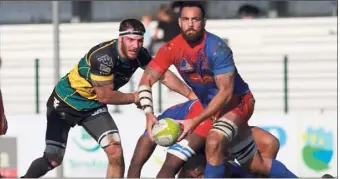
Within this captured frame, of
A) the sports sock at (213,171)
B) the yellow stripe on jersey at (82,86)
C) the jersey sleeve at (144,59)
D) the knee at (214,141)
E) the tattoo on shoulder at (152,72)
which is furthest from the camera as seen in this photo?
the yellow stripe on jersey at (82,86)

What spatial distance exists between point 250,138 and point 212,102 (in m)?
0.98

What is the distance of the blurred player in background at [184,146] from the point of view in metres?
9.94

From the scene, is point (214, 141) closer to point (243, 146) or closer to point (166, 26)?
point (243, 146)

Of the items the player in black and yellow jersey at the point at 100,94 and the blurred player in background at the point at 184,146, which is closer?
the blurred player in background at the point at 184,146

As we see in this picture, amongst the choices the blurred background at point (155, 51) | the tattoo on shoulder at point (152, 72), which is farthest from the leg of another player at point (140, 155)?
the blurred background at point (155, 51)

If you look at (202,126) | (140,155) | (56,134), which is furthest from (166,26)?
(202,126)

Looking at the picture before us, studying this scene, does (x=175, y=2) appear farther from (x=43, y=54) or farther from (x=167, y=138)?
(x=167, y=138)

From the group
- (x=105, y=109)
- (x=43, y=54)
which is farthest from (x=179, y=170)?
(x=43, y=54)

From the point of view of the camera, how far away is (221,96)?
374 inches

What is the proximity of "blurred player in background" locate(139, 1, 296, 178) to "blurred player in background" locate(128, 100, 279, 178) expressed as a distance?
0.70 ft

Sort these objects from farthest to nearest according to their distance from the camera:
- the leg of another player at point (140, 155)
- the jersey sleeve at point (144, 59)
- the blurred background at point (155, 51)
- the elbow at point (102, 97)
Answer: the blurred background at point (155, 51), the jersey sleeve at point (144, 59), the elbow at point (102, 97), the leg of another player at point (140, 155)

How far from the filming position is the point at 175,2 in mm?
17594

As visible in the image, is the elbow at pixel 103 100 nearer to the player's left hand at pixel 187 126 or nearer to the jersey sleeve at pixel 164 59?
the jersey sleeve at pixel 164 59

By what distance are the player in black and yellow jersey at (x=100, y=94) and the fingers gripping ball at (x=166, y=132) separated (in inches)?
41.7
